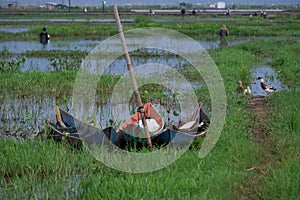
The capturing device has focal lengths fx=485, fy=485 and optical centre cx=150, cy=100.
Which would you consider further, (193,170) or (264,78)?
(264,78)

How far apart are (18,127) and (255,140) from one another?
3.39m

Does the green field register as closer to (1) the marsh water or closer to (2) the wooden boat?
(2) the wooden boat

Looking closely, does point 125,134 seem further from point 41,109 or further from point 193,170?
point 41,109

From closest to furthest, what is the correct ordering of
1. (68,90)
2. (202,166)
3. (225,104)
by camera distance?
(202,166) < (225,104) < (68,90)

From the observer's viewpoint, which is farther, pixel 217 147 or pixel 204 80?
pixel 204 80

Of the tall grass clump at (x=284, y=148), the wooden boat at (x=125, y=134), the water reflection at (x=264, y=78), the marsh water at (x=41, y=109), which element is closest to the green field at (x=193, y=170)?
the tall grass clump at (x=284, y=148)

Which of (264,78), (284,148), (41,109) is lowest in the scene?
(41,109)

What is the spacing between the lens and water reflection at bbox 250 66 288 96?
9.51 metres

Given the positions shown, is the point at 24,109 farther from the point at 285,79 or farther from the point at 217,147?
the point at 285,79

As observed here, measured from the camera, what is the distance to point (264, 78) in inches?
427

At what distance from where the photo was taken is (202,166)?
15.8ft

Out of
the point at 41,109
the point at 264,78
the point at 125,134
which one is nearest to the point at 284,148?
the point at 125,134

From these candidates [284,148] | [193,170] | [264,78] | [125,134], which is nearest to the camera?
[193,170]

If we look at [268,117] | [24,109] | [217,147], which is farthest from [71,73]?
[217,147]
